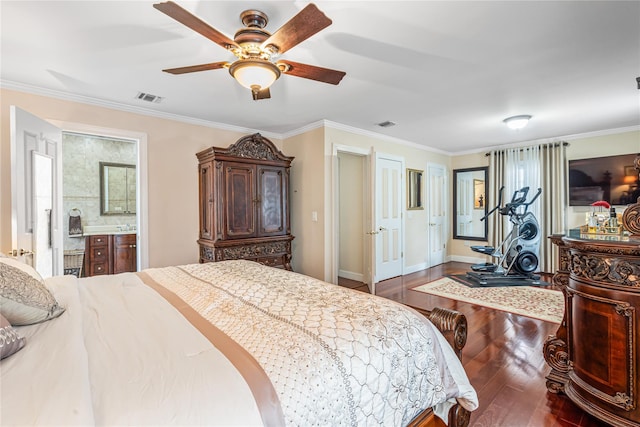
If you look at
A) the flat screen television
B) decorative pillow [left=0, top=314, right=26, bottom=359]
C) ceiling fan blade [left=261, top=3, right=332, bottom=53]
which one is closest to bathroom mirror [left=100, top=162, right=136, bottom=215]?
ceiling fan blade [left=261, top=3, right=332, bottom=53]

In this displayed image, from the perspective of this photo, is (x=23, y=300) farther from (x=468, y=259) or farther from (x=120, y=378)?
(x=468, y=259)

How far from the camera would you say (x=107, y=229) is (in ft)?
17.0

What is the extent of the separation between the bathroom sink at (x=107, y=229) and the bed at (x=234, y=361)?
12.6 ft

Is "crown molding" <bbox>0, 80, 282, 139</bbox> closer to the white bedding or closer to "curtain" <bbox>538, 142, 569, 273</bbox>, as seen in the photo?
the white bedding

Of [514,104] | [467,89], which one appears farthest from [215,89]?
[514,104]

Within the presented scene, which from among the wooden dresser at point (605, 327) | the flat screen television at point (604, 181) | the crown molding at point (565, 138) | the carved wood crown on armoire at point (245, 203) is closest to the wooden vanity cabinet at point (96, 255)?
the carved wood crown on armoire at point (245, 203)

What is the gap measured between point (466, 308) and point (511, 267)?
187 centimetres

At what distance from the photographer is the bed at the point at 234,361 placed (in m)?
0.79

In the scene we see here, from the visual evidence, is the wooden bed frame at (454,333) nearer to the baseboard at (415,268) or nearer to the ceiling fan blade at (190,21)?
the ceiling fan blade at (190,21)

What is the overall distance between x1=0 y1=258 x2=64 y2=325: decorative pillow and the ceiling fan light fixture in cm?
149

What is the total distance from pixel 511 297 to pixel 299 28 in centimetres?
422

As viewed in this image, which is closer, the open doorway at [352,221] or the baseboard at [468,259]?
the open doorway at [352,221]

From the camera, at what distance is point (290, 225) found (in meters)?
4.54

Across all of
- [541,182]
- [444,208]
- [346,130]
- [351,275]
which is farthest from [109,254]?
[541,182]
